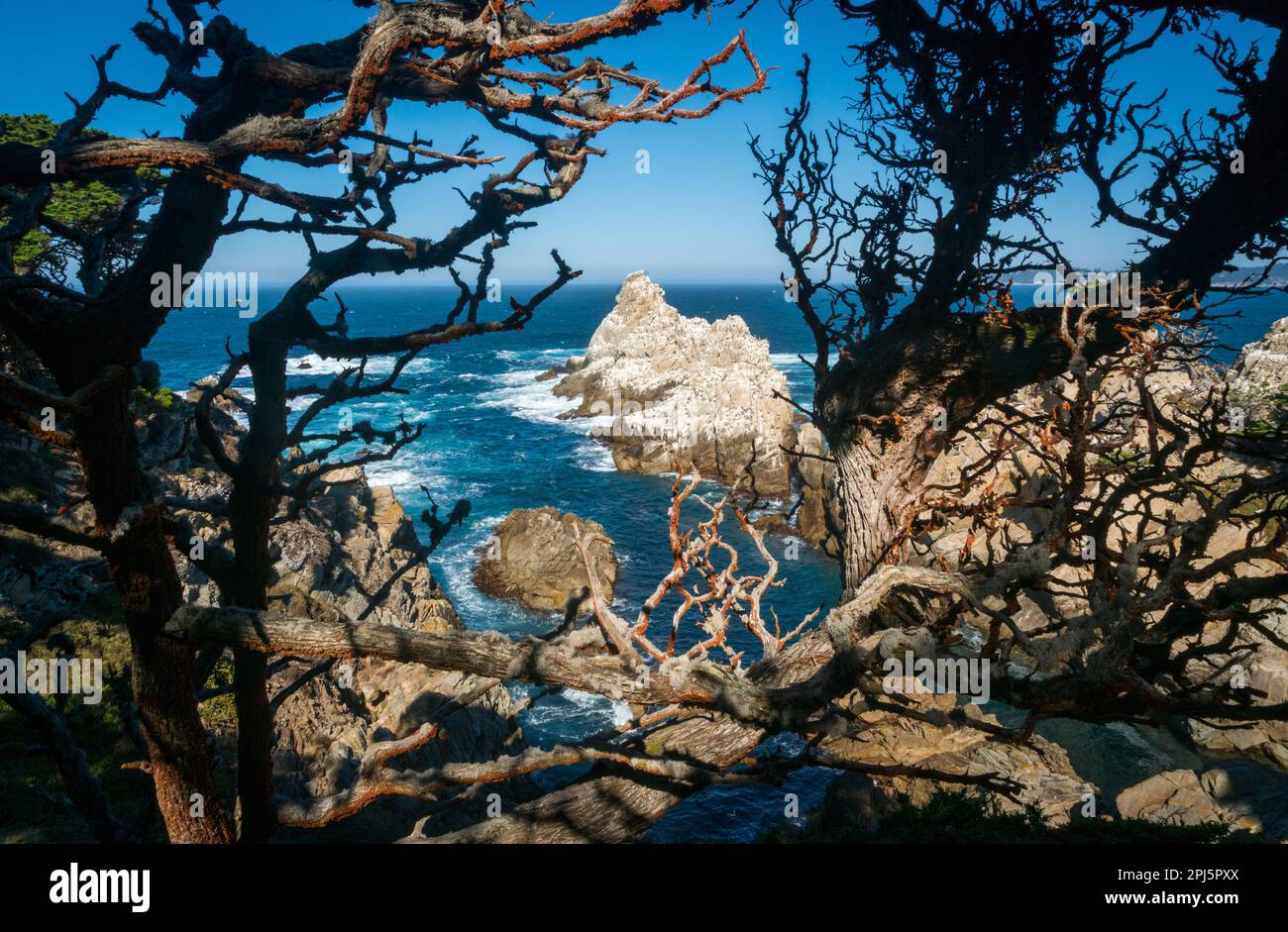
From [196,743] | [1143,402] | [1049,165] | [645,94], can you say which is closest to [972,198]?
[1049,165]

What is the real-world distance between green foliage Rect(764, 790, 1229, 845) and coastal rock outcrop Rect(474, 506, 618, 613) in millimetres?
17734

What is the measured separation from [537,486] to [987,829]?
113 feet

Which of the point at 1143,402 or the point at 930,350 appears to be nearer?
the point at 1143,402

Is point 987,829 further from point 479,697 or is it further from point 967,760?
point 479,697

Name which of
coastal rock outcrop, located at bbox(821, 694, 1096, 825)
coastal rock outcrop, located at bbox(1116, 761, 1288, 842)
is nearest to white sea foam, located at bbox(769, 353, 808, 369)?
coastal rock outcrop, located at bbox(821, 694, 1096, 825)

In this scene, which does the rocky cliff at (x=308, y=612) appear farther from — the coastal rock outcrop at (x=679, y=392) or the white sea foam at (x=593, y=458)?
the white sea foam at (x=593, y=458)

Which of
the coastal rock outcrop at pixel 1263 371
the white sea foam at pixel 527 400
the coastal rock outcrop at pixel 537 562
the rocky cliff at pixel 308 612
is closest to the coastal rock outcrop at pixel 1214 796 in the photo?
the rocky cliff at pixel 308 612

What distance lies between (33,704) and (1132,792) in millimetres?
20436

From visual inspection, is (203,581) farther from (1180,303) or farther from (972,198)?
(1180,303)

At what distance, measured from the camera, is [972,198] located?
547 centimetres

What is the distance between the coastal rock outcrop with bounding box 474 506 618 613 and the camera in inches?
1160

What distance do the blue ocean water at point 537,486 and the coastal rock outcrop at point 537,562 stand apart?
0.72 metres

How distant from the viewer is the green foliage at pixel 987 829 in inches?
385

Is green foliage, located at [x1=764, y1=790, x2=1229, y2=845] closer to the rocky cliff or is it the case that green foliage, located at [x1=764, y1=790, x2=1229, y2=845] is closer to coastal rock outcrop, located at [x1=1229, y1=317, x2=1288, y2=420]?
the rocky cliff
